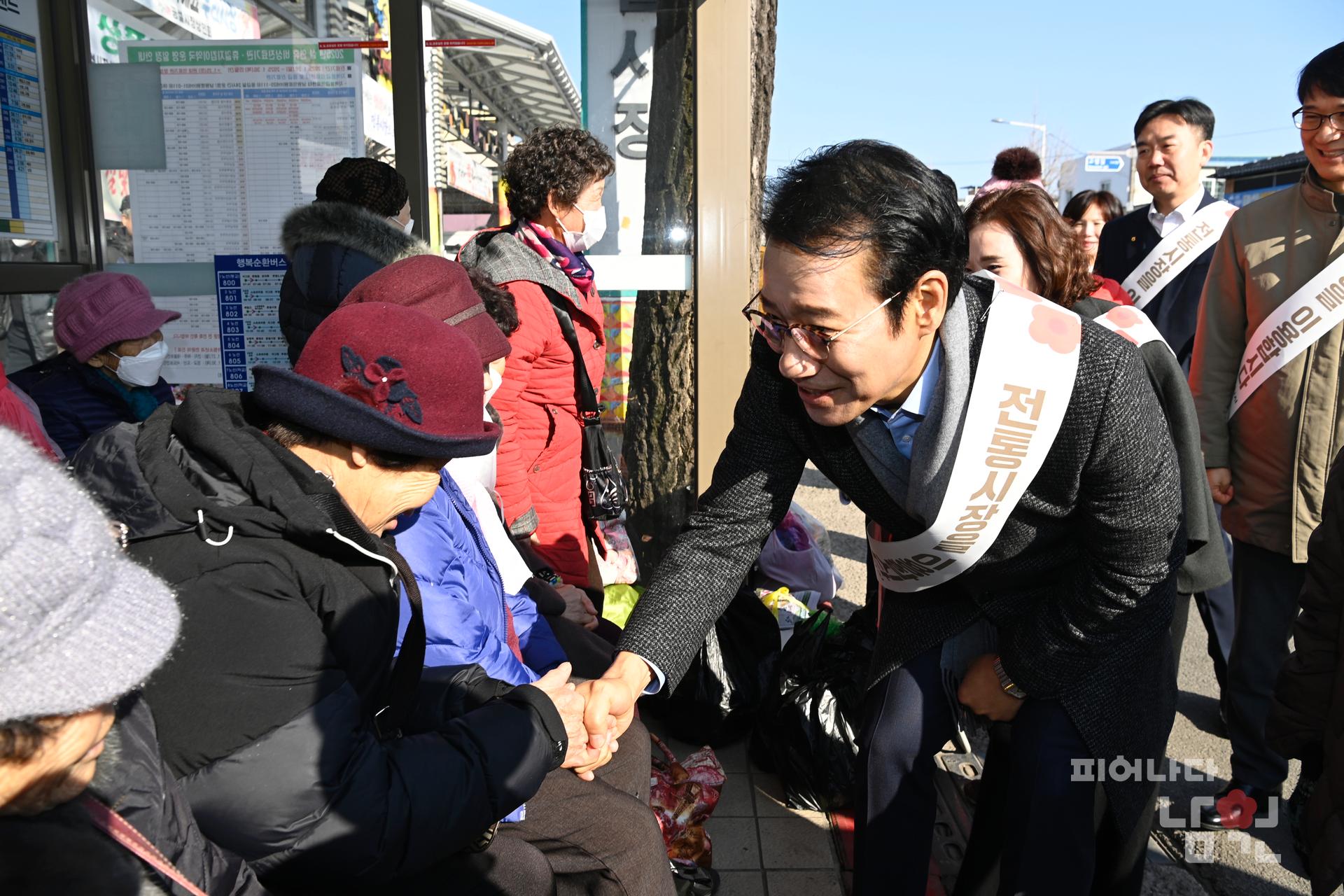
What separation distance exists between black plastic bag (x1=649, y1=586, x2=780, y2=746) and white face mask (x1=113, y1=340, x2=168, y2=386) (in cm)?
224

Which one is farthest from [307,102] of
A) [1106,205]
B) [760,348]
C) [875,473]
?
[1106,205]

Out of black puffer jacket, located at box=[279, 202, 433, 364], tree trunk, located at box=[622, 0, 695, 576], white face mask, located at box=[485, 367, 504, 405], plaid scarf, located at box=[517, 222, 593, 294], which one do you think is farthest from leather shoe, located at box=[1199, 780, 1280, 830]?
black puffer jacket, located at box=[279, 202, 433, 364]

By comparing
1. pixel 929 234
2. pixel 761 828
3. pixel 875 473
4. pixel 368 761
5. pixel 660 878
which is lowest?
pixel 761 828

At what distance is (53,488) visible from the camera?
950 mm

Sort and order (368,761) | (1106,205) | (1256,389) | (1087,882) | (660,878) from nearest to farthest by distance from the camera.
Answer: (368,761) → (1087,882) → (660,878) → (1256,389) → (1106,205)

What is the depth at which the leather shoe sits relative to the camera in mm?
3020

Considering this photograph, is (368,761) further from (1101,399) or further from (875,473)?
(1101,399)

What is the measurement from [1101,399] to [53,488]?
1601 mm

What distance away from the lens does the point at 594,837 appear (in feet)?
6.75

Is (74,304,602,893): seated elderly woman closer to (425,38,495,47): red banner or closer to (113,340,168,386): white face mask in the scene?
(113,340,168,386): white face mask

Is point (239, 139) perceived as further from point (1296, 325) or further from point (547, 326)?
point (1296, 325)

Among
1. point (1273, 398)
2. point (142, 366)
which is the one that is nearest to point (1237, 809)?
point (1273, 398)

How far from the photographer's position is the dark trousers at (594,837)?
2014 millimetres

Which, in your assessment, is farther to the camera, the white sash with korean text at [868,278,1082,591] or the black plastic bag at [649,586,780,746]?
the black plastic bag at [649,586,780,746]
